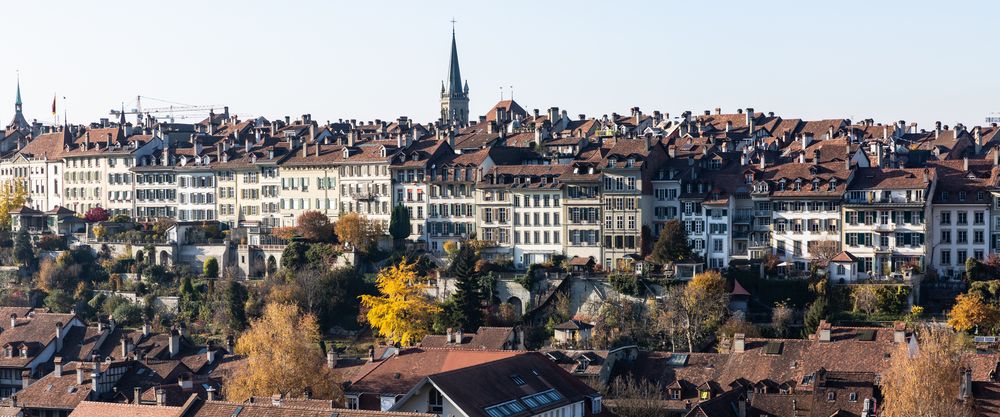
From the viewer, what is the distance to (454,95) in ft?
533

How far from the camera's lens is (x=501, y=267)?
100m

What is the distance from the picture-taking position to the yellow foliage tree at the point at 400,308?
9450 centimetres

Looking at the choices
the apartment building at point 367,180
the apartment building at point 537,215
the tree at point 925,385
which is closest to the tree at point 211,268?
the apartment building at point 367,180

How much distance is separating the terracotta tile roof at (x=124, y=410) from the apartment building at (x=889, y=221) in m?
40.8

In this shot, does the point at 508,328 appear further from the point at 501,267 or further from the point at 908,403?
the point at 908,403

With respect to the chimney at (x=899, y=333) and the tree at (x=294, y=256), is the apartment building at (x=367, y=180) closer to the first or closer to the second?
the tree at (x=294, y=256)

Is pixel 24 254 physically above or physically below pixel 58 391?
above

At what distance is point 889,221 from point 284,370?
32.8 m

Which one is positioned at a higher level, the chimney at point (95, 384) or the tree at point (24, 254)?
the tree at point (24, 254)

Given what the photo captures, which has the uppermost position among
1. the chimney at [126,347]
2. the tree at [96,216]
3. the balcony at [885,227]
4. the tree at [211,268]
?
the tree at [96,216]

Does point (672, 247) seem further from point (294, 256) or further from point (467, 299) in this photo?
point (294, 256)

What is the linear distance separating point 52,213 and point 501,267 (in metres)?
36.8

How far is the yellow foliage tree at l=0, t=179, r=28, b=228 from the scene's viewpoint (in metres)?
124

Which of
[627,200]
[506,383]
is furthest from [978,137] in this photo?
[506,383]
